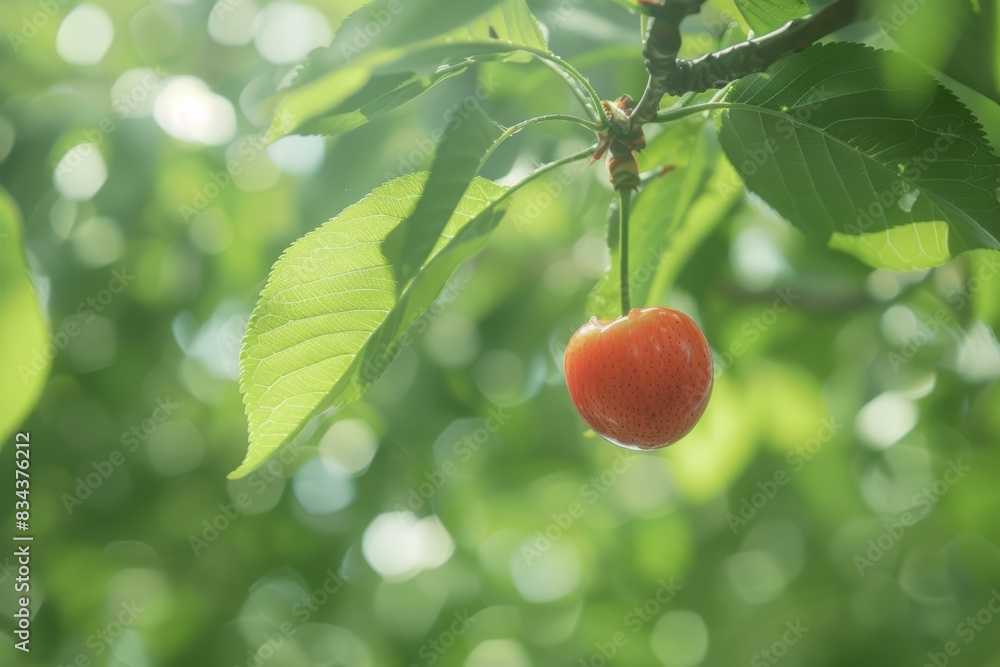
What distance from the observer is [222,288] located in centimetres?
298

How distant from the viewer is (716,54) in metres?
1.08

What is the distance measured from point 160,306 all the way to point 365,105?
2378mm

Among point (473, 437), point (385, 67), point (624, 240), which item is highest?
point (385, 67)

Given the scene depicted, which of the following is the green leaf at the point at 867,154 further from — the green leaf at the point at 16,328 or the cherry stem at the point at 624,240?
the green leaf at the point at 16,328

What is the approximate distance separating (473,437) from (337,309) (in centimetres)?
204

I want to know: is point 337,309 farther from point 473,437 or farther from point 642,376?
point 473,437

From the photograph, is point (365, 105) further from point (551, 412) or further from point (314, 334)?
point (551, 412)

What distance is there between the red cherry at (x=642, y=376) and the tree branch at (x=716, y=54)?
39cm

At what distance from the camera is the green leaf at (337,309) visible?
3.81 ft

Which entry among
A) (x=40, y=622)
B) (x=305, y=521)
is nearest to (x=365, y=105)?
(x=305, y=521)

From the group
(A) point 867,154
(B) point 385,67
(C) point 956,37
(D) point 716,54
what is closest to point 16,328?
(B) point 385,67

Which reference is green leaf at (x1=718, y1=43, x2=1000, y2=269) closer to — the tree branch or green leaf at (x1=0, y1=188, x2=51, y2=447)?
the tree branch

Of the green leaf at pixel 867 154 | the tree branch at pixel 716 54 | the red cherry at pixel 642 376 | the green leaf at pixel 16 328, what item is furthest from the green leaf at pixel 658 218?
the green leaf at pixel 16 328

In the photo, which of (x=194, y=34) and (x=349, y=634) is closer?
(x=194, y=34)
